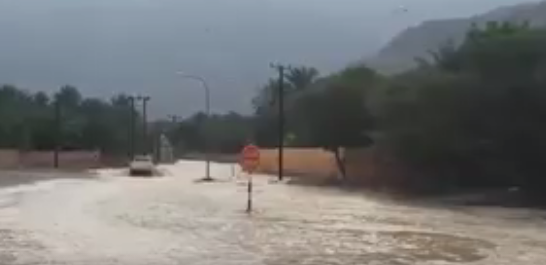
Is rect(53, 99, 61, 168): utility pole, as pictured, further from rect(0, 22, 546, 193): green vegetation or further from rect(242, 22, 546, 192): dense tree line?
rect(242, 22, 546, 192): dense tree line

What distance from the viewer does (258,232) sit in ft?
100

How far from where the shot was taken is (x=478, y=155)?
51.5 metres

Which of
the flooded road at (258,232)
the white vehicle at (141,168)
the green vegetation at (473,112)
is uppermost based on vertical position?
the green vegetation at (473,112)

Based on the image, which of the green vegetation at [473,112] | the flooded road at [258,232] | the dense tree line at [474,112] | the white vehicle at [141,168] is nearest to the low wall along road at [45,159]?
the white vehicle at [141,168]

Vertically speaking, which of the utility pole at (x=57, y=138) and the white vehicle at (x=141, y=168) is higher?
the utility pole at (x=57, y=138)

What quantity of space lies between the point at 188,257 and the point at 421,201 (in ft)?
96.1

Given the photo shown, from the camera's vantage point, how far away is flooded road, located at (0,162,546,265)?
23.2 metres

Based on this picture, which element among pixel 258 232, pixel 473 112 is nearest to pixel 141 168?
pixel 473 112

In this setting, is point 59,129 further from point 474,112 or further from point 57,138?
point 474,112

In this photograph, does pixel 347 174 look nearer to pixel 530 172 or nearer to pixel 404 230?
pixel 530 172

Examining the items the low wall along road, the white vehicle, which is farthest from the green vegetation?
the low wall along road

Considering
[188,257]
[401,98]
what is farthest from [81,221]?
[401,98]

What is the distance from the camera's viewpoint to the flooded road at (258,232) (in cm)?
2325

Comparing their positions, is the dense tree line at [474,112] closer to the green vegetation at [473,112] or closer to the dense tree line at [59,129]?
the green vegetation at [473,112]
